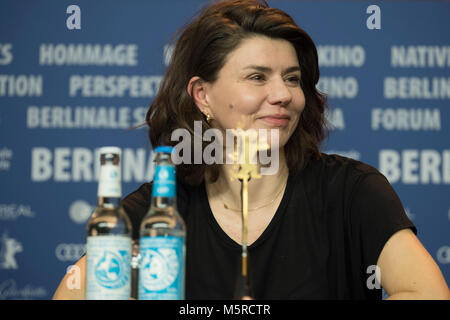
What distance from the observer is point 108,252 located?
2.46 ft

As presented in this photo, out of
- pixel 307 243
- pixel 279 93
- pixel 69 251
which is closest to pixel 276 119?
pixel 279 93

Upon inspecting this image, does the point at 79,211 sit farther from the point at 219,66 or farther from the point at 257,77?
the point at 257,77

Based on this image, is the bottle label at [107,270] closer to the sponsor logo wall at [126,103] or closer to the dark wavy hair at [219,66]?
Result: the dark wavy hair at [219,66]

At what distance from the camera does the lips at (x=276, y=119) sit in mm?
1357

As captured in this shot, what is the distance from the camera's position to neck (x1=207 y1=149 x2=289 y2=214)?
4.74ft

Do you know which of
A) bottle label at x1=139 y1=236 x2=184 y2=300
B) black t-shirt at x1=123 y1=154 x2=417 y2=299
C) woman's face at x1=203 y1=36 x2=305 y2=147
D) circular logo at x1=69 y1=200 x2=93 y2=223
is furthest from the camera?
circular logo at x1=69 y1=200 x2=93 y2=223

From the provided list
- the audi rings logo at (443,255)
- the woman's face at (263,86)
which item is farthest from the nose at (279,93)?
the audi rings logo at (443,255)

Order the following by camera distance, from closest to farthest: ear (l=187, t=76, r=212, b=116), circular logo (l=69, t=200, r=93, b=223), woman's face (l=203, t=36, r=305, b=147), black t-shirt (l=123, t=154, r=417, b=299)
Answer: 1. black t-shirt (l=123, t=154, r=417, b=299)
2. woman's face (l=203, t=36, r=305, b=147)
3. ear (l=187, t=76, r=212, b=116)
4. circular logo (l=69, t=200, r=93, b=223)

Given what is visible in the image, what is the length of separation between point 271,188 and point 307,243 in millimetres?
197

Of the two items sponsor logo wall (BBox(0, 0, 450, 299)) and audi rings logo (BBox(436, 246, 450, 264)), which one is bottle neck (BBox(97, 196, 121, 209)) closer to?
sponsor logo wall (BBox(0, 0, 450, 299))

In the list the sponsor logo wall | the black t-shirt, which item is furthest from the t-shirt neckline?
the sponsor logo wall

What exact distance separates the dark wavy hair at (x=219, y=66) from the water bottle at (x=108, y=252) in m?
0.66
